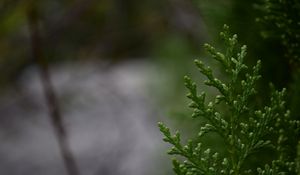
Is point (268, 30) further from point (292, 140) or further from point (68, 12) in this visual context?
point (68, 12)

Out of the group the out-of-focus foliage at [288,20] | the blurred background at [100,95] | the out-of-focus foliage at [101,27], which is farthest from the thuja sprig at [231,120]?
the blurred background at [100,95]

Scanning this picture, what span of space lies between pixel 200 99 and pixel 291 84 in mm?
592

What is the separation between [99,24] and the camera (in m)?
5.68

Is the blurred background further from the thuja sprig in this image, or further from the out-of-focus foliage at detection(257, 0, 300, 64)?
the thuja sprig

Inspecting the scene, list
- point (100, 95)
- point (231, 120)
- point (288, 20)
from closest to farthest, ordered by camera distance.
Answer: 1. point (231, 120)
2. point (288, 20)
3. point (100, 95)

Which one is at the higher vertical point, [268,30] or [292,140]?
[268,30]

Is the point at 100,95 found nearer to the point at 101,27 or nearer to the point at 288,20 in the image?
the point at 101,27

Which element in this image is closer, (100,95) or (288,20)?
(288,20)

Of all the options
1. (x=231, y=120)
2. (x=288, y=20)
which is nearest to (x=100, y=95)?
(x=288, y=20)

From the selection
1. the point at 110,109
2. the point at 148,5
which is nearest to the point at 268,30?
the point at 110,109

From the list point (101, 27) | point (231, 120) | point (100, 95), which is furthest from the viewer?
point (100, 95)

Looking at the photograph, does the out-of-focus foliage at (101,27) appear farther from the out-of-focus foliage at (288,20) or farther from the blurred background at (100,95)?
the out-of-focus foliage at (288,20)

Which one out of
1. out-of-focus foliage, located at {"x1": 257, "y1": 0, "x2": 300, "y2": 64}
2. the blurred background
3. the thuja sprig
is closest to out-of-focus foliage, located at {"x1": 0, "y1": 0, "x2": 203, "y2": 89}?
the blurred background

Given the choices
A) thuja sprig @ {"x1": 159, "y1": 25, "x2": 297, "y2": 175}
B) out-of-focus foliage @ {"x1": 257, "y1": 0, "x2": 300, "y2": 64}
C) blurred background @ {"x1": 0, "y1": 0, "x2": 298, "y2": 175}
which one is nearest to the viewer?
thuja sprig @ {"x1": 159, "y1": 25, "x2": 297, "y2": 175}
